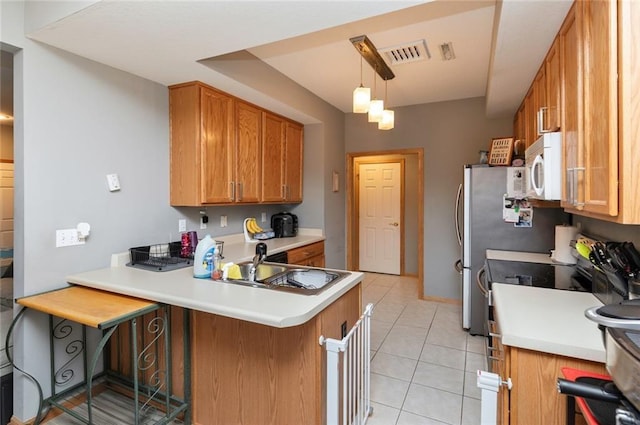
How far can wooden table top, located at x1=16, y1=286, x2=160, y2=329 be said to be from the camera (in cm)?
141

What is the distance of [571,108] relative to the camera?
145cm

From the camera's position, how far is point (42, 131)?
70.2 inches

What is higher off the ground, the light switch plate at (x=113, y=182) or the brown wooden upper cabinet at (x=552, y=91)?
the brown wooden upper cabinet at (x=552, y=91)

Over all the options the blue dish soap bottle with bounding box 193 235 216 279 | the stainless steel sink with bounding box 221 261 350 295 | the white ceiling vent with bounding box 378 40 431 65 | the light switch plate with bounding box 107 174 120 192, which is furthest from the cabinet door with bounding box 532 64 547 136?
the light switch plate with bounding box 107 174 120 192

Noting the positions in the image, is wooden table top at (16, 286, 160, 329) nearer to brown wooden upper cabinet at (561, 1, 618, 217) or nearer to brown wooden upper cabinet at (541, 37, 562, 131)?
brown wooden upper cabinet at (561, 1, 618, 217)

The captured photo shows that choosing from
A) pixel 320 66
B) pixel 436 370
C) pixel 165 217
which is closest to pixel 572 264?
pixel 436 370

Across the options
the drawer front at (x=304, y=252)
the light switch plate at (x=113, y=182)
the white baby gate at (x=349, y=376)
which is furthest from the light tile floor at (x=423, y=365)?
the light switch plate at (x=113, y=182)

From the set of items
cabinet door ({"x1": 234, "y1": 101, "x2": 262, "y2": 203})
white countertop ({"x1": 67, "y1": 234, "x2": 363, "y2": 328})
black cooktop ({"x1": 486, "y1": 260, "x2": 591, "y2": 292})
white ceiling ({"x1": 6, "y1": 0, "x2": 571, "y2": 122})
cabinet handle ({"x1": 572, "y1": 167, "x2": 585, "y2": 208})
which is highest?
white ceiling ({"x1": 6, "y1": 0, "x2": 571, "y2": 122})

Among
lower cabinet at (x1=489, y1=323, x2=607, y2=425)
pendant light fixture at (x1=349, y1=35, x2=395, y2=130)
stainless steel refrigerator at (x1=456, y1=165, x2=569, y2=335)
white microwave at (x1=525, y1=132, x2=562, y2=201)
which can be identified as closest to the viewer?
lower cabinet at (x1=489, y1=323, x2=607, y2=425)

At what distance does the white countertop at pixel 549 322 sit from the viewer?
105cm

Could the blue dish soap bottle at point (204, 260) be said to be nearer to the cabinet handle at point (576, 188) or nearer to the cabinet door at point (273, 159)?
the cabinet door at point (273, 159)

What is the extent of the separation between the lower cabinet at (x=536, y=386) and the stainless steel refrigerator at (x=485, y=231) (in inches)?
76.7

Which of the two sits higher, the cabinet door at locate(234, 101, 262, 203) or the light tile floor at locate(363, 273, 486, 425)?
the cabinet door at locate(234, 101, 262, 203)

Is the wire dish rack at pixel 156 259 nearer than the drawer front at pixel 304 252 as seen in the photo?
Yes
